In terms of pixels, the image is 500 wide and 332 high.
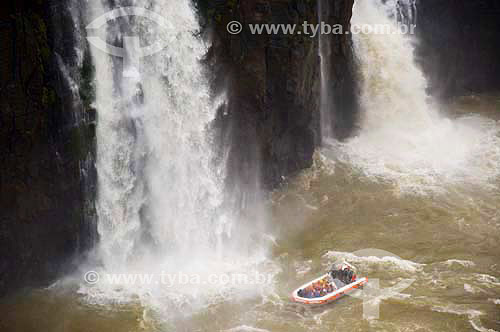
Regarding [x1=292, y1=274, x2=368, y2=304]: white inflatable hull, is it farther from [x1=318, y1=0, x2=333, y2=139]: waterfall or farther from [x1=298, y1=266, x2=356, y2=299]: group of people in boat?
[x1=318, y1=0, x2=333, y2=139]: waterfall

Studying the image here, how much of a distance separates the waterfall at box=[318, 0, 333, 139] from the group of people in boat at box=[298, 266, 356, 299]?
952 cm

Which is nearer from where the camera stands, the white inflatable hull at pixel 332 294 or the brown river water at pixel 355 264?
the brown river water at pixel 355 264

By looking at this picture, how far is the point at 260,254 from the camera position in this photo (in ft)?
61.4

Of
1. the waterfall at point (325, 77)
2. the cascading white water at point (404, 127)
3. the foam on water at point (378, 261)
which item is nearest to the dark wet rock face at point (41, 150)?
the foam on water at point (378, 261)

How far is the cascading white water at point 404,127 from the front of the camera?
22891 millimetres

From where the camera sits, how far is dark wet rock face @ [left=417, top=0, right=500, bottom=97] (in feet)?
93.6

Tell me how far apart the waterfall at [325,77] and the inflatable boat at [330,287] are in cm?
955

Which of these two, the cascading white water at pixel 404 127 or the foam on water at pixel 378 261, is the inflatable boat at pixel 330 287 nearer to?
the foam on water at pixel 378 261

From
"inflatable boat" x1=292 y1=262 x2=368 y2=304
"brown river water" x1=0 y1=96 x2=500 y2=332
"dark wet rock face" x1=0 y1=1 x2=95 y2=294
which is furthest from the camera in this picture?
"inflatable boat" x1=292 y1=262 x2=368 y2=304

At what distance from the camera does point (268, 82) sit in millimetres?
21141

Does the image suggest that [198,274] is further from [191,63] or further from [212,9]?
[212,9]

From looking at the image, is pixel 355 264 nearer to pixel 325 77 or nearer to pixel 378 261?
pixel 378 261

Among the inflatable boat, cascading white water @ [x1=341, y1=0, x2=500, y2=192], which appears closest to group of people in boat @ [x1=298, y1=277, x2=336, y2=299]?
the inflatable boat

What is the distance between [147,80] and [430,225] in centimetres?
1144
